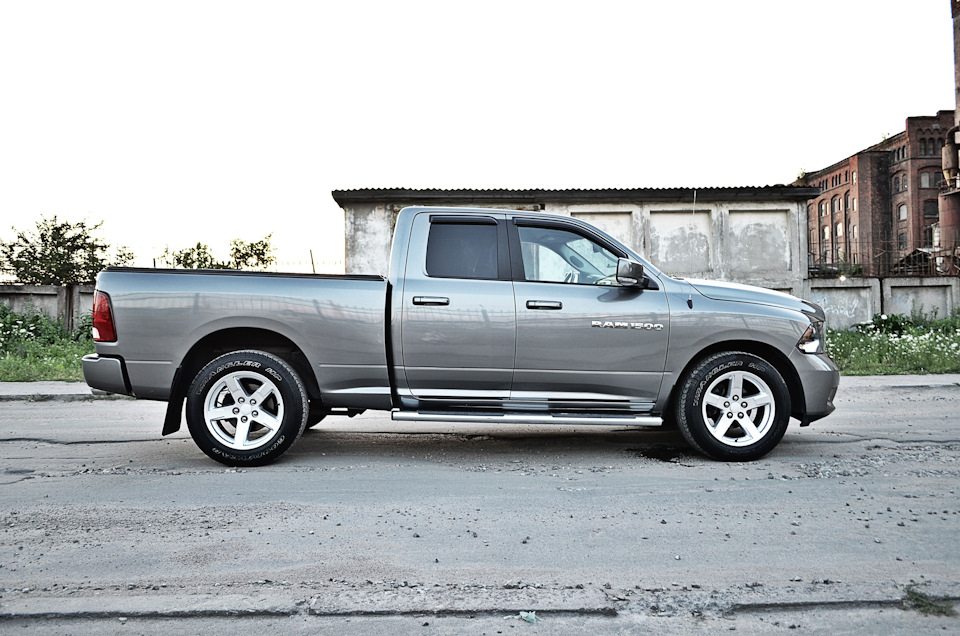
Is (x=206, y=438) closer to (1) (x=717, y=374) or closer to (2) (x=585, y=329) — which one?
(2) (x=585, y=329)

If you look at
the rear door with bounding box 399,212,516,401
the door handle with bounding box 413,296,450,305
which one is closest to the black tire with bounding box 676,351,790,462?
the rear door with bounding box 399,212,516,401

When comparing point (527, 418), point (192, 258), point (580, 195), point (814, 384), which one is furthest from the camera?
point (192, 258)

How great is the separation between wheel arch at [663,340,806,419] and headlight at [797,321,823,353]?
18cm

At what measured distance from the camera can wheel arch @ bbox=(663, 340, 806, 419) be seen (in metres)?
5.74

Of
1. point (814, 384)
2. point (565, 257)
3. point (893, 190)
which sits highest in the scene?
point (893, 190)

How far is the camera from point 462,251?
231 inches

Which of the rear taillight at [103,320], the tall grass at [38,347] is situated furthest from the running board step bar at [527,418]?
the tall grass at [38,347]

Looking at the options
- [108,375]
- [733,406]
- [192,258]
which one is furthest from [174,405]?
[192,258]

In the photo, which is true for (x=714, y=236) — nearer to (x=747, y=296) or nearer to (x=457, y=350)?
(x=747, y=296)

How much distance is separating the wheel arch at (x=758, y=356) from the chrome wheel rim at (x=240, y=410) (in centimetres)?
310

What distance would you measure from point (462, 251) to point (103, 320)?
283cm

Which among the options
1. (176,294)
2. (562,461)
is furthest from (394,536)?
(176,294)

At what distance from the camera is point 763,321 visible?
5707 mm

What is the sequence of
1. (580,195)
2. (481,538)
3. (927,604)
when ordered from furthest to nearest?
1. (580,195)
2. (481,538)
3. (927,604)
